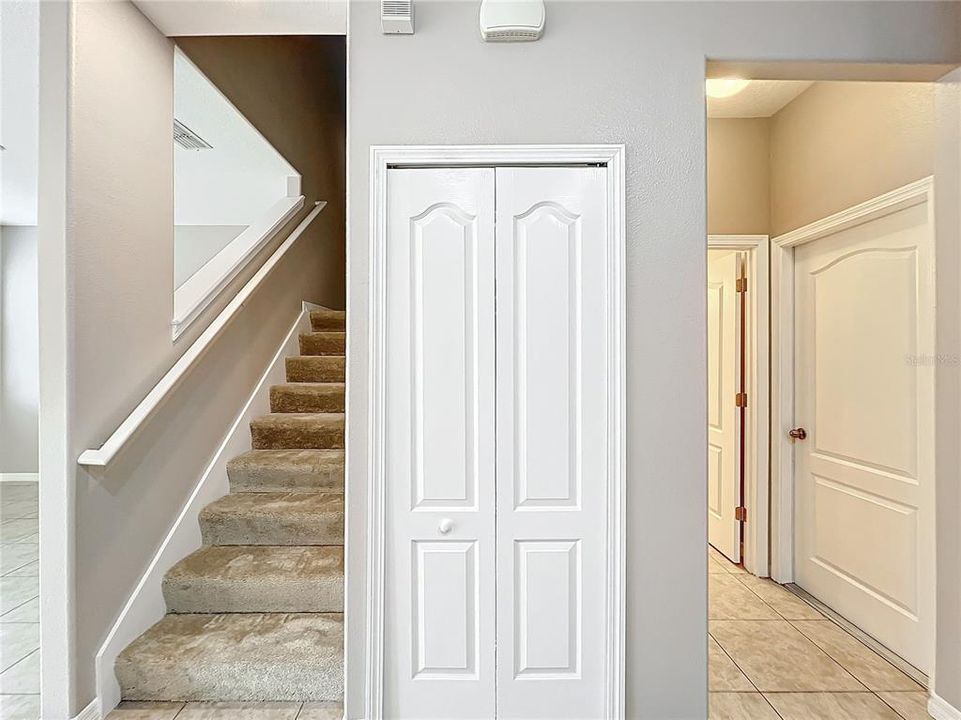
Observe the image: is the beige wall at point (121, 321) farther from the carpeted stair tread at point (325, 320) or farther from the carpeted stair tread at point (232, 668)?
the carpeted stair tread at point (325, 320)

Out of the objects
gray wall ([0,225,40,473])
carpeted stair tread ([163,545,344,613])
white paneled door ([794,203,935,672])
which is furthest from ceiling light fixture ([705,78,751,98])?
gray wall ([0,225,40,473])

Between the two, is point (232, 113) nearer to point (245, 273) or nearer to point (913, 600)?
point (245, 273)

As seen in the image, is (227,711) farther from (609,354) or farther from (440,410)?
(609,354)

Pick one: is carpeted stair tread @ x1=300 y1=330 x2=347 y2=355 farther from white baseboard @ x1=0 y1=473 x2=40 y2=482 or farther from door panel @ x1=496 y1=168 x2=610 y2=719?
white baseboard @ x1=0 y1=473 x2=40 y2=482

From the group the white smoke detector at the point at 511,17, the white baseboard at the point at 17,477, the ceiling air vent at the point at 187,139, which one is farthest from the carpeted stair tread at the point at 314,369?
the white baseboard at the point at 17,477

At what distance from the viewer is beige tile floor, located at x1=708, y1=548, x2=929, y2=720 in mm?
2270

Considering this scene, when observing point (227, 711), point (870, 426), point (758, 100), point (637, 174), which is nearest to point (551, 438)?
point (637, 174)

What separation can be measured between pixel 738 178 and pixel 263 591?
134 inches

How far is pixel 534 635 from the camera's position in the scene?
2002 millimetres

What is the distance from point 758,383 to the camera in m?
3.56

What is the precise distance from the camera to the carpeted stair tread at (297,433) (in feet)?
10.1

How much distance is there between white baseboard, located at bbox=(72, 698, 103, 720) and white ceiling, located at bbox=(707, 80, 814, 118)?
3.86 meters

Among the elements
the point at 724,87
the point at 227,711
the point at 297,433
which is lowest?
the point at 227,711

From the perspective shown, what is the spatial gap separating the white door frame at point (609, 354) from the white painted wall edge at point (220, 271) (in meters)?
1.15
